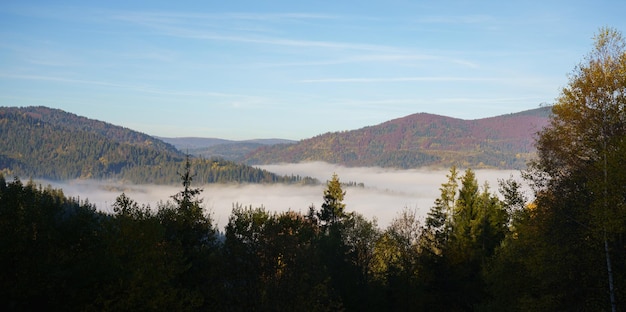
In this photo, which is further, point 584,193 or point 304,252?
point 304,252

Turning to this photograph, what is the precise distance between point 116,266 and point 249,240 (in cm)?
699

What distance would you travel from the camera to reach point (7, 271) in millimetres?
23938

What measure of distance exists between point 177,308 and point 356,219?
34.5 metres

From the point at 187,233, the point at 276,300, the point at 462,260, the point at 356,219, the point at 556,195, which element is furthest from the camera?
the point at 356,219

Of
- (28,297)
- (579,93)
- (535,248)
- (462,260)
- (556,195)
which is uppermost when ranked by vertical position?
(579,93)

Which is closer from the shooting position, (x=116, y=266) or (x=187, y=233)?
(x=116, y=266)

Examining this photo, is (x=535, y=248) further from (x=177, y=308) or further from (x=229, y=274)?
(x=177, y=308)

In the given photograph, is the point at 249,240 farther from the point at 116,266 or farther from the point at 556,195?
the point at 556,195

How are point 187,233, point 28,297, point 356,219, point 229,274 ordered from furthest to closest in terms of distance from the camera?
point 356,219
point 187,233
point 229,274
point 28,297

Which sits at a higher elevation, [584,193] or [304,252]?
[584,193]

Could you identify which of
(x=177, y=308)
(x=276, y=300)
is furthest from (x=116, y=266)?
(x=276, y=300)

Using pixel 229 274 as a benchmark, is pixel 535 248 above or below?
above

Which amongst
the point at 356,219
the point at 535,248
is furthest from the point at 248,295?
the point at 356,219

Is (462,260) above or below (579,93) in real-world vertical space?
below
